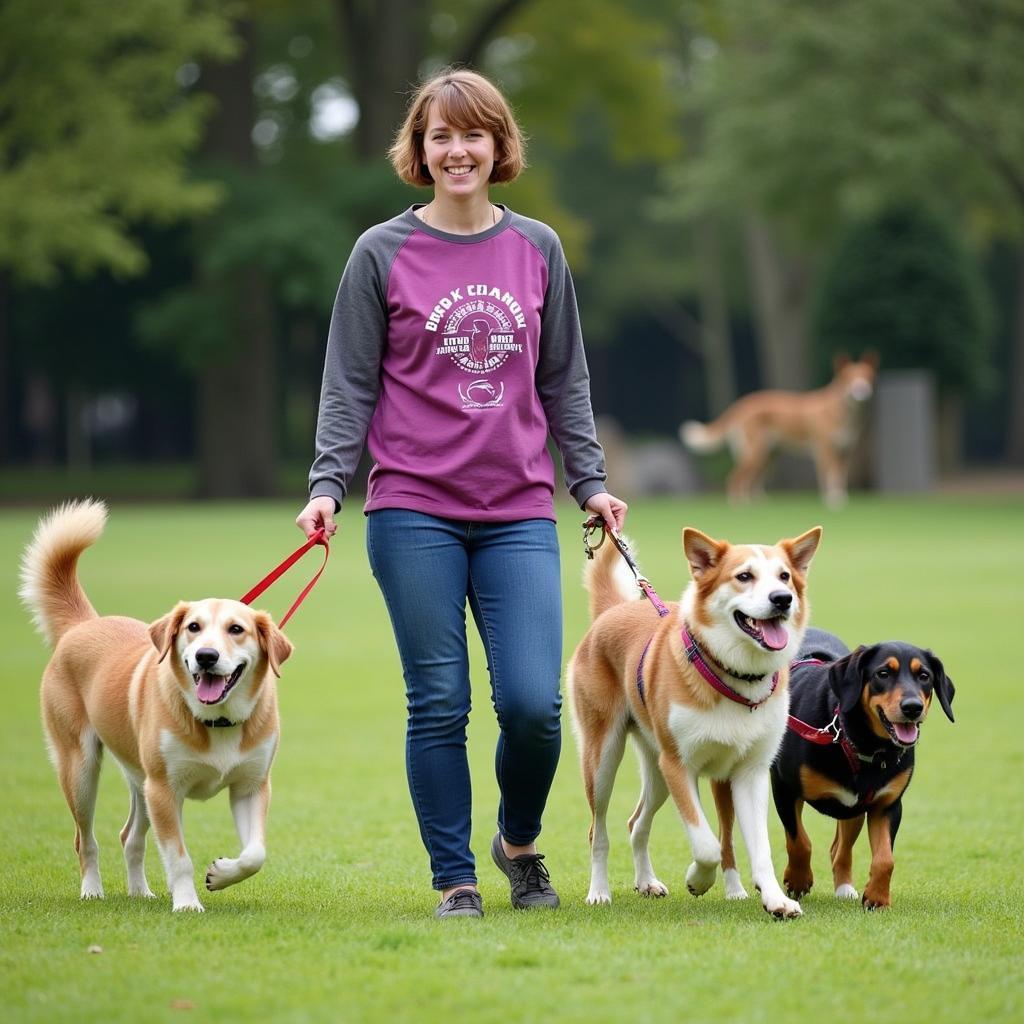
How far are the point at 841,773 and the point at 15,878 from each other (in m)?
3.04

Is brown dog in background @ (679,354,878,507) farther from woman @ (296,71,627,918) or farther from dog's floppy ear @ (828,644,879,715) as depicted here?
woman @ (296,71,627,918)

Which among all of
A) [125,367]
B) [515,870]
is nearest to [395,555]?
[515,870]

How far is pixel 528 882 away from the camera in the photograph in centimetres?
558

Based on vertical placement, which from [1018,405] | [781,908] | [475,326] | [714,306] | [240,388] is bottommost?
[781,908]

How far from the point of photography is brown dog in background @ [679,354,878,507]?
99.1 feet

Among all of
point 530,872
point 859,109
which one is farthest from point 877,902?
point 859,109

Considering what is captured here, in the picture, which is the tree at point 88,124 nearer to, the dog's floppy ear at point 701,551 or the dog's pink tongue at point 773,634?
the dog's floppy ear at point 701,551

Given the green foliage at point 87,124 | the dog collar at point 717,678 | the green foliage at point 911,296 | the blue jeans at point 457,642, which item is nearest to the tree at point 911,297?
the green foliage at point 911,296

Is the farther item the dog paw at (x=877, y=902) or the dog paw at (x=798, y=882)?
the dog paw at (x=798, y=882)

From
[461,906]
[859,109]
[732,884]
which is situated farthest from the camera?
[859,109]

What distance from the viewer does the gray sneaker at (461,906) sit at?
5266 millimetres

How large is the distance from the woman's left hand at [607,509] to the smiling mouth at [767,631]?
0.60m

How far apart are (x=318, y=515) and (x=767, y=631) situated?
1.48 meters

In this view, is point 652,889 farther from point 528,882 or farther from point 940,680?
point 940,680
